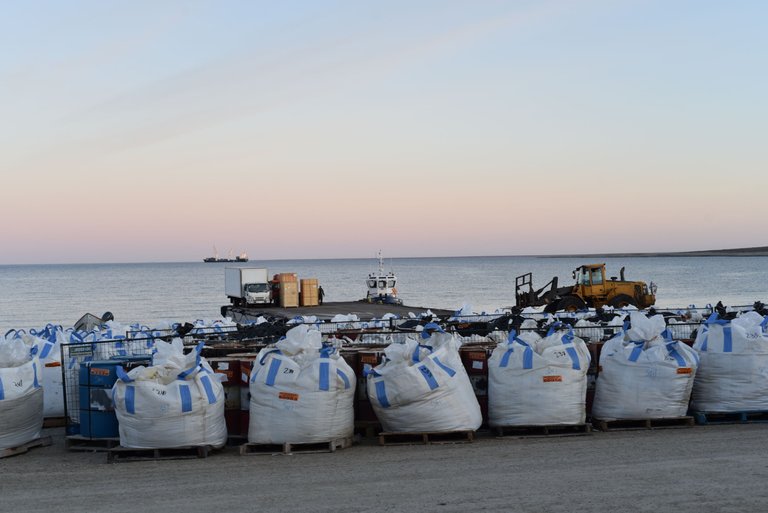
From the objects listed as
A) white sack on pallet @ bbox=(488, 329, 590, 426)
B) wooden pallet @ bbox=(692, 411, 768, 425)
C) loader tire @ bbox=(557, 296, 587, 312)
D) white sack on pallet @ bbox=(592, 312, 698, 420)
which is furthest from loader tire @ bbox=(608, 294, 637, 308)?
white sack on pallet @ bbox=(488, 329, 590, 426)

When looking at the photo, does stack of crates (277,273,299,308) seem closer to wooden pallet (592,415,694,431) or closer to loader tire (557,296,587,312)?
loader tire (557,296,587,312)

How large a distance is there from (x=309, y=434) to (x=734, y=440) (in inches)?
Result: 167

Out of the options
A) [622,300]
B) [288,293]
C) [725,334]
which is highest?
[725,334]

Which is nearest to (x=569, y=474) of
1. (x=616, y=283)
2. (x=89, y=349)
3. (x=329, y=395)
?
(x=329, y=395)

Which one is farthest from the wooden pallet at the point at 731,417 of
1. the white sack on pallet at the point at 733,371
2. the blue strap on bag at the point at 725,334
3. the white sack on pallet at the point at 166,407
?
the white sack on pallet at the point at 166,407

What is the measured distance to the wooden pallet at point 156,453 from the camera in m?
8.49

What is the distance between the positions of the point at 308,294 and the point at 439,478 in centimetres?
3562

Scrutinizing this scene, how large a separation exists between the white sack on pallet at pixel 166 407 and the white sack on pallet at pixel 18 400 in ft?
4.16

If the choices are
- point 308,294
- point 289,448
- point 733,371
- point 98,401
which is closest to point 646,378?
point 733,371

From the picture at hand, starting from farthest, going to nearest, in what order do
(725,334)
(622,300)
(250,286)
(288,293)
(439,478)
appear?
(250,286) < (288,293) < (622,300) < (725,334) < (439,478)

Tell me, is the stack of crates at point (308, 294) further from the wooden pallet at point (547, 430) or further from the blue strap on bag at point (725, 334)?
the wooden pallet at point (547, 430)

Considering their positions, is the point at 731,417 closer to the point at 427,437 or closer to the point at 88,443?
the point at 427,437

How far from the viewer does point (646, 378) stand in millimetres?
9445

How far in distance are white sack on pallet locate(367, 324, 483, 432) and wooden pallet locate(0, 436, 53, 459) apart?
12.3 ft
